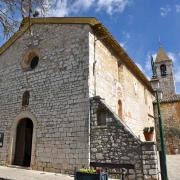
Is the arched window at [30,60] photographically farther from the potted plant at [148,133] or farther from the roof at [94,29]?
the potted plant at [148,133]

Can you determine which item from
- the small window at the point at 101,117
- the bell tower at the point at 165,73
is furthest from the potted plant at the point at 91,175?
the bell tower at the point at 165,73

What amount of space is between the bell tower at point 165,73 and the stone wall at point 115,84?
19.7 m

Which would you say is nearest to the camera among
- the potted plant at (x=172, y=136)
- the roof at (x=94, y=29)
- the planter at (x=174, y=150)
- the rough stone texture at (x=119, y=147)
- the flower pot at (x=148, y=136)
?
the rough stone texture at (x=119, y=147)

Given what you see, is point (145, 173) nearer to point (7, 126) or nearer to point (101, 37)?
point (101, 37)

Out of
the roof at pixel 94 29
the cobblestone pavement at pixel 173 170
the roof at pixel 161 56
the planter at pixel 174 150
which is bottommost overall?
the cobblestone pavement at pixel 173 170

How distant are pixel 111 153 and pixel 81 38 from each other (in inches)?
194

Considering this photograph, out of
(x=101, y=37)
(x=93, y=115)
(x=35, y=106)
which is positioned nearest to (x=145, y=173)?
(x=93, y=115)

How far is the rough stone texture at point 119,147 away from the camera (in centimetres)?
700

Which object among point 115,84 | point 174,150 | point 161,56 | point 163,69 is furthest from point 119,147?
point 161,56

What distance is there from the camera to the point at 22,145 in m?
10.6

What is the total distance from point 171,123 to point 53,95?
1297 cm

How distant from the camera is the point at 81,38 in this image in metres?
9.49

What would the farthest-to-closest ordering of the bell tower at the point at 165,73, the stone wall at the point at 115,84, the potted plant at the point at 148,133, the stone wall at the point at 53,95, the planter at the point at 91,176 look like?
1. the bell tower at the point at 165,73
2. the potted plant at the point at 148,133
3. the stone wall at the point at 115,84
4. the stone wall at the point at 53,95
5. the planter at the point at 91,176

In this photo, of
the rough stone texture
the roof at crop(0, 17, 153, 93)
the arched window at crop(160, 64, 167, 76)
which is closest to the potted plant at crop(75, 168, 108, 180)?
the rough stone texture
